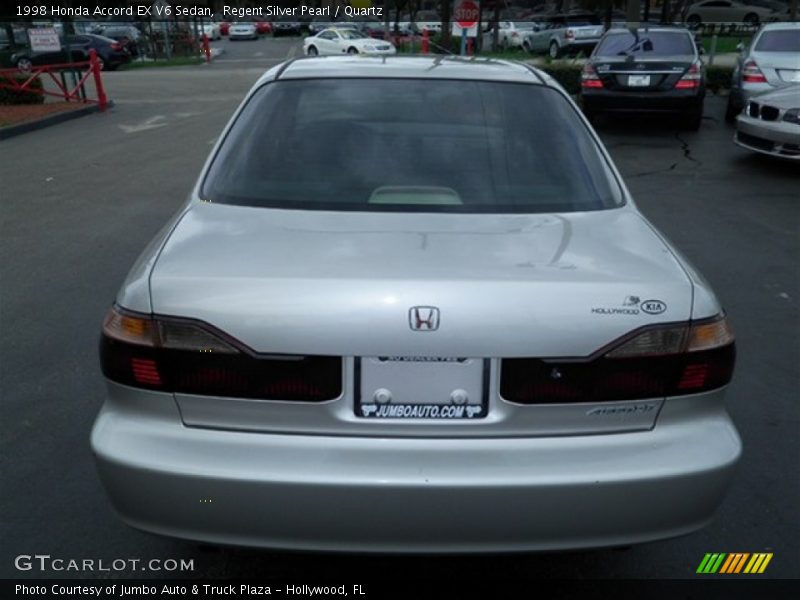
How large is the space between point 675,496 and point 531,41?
34.3 meters

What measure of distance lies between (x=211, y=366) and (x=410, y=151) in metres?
1.35

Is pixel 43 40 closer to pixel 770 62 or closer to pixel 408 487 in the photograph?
pixel 770 62

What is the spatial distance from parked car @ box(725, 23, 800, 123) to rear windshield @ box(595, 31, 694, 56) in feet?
3.03

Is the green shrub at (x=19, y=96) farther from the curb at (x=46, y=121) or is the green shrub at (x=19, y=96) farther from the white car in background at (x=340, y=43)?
the white car in background at (x=340, y=43)

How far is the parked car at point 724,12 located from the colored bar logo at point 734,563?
45.1 metres

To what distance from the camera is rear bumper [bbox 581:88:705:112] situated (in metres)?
12.8

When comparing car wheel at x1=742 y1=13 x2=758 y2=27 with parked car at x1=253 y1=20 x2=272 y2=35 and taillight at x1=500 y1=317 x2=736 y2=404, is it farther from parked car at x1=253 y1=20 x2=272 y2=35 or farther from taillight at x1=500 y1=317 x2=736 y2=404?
taillight at x1=500 y1=317 x2=736 y2=404

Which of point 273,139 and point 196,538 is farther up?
point 273,139

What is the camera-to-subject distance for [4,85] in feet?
55.5

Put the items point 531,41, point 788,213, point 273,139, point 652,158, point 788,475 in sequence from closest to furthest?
point 273,139
point 788,475
point 788,213
point 652,158
point 531,41

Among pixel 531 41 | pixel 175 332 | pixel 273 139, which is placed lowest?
pixel 531 41

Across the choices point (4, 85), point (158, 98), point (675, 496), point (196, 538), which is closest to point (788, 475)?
point (675, 496)

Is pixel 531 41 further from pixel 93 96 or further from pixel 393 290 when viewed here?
pixel 393 290
